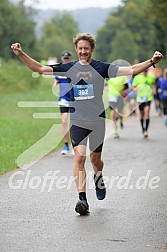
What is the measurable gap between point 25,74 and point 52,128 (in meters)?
25.7

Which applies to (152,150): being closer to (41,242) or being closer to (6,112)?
(41,242)

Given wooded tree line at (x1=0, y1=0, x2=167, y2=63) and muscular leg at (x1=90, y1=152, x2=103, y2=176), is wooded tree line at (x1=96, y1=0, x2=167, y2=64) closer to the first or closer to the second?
wooded tree line at (x1=0, y1=0, x2=167, y2=63)

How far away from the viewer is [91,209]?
30.0 feet

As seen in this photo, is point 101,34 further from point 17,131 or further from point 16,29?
point 17,131

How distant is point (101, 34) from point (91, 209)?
137m

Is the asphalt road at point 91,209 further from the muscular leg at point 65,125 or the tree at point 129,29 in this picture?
the tree at point 129,29

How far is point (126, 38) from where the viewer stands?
12150cm

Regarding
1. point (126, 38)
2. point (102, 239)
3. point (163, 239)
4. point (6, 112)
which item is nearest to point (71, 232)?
point (102, 239)

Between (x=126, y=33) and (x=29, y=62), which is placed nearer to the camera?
(x=29, y=62)

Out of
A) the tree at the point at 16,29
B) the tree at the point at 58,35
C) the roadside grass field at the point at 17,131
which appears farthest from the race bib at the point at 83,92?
the tree at the point at 58,35

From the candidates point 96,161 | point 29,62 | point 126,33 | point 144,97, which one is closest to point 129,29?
point 126,33

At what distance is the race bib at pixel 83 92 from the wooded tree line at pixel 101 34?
58.8m

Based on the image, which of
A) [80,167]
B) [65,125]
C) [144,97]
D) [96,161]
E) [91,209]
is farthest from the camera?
[144,97]

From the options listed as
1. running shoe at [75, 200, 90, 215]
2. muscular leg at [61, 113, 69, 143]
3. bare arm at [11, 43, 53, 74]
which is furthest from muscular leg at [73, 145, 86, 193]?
muscular leg at [61, 113, 69, 143]
